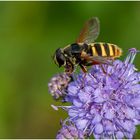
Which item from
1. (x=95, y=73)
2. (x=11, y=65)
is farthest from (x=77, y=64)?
(x=11, y=65)

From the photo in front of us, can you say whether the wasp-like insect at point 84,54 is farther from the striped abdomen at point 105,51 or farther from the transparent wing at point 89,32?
the transparent wing at point 89,32

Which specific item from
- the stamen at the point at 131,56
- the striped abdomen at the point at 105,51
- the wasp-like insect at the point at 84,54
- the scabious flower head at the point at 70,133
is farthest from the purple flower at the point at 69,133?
the stamen at the point at 131,56

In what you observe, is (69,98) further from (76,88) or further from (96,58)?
(96,58)

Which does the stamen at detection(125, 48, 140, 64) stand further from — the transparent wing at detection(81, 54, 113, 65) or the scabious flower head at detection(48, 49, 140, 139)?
the transparent wing at detection(81, 54, 113, 65)

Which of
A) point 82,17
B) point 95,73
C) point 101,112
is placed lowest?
point 101,112

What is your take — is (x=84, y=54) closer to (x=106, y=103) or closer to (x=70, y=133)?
(x=106, y=103)

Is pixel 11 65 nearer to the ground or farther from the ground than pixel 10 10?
nearer to the ground

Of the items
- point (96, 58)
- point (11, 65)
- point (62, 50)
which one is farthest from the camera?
point (11, 65)
